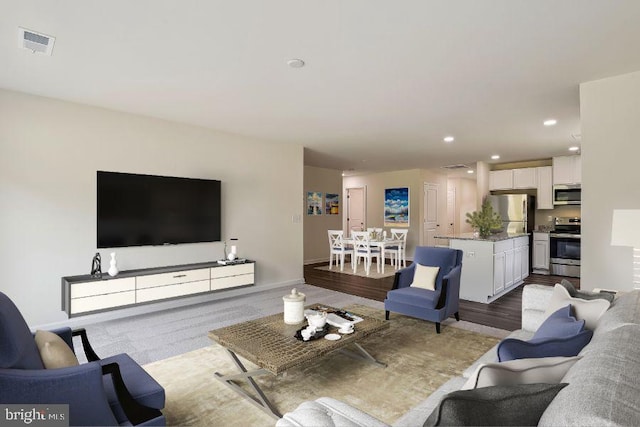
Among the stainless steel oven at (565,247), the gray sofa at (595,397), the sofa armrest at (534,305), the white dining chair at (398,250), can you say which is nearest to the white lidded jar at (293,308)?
the gray sofa at (595,397)

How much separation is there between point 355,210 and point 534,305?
28.4 ft

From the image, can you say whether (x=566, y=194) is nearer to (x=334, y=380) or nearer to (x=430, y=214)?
(x=430, y=214)

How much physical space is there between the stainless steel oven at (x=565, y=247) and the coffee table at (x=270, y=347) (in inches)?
247

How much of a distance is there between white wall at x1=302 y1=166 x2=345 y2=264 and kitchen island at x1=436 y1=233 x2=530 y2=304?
444 cm

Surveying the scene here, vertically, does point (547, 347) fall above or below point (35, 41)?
below

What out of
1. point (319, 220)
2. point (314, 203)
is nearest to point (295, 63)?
point (314, 203)

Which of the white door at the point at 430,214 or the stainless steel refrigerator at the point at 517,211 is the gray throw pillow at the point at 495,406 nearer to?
the stainless steel refrigerator at the point at 517,211

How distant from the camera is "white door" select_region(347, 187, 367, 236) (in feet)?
35.9

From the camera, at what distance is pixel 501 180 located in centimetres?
837

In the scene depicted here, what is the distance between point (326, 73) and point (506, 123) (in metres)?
3.15

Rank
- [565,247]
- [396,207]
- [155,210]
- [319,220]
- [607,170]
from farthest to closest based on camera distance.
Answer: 1. [396,207]
2. [319,220]
3. [565,247]
4. [155,210]
5. [607,170]

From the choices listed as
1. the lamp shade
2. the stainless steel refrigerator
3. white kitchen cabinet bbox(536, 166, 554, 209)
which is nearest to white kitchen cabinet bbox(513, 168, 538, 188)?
white kitchen cabinet bbox(536, 166, 554, 209)

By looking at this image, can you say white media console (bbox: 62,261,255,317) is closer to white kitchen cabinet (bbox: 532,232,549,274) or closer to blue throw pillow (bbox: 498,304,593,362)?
blue throw pillow (bbox: 498,304,593,362)

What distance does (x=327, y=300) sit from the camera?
510 cm
